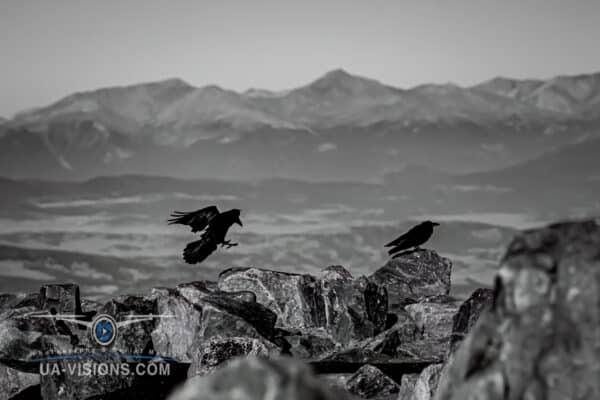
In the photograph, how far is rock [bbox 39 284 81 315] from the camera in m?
16.3

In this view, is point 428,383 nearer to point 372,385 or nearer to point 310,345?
point 372,385

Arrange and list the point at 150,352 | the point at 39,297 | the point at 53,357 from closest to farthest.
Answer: the point at 53,357
the point at 150,352
the point at 39,297

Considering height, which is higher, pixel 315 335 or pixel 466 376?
pixel 466 376

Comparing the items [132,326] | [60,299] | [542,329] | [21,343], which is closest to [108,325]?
[132,326]

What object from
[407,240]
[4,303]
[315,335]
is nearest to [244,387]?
[315,335]

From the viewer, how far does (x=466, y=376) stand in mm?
4566

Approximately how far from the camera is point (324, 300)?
1589 centimetres

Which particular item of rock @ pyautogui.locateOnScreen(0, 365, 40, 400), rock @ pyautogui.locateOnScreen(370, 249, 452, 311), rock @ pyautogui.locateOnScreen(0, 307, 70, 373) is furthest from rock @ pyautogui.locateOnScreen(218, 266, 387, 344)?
rock @ pyautogui.locateOnScreen(0, 365, 40, 400)

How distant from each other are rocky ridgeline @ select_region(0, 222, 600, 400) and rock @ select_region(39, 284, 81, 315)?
0.05 meters

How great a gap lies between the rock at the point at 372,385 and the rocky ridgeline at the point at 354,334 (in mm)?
18

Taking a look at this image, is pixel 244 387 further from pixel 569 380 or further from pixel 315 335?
pixel 315 335

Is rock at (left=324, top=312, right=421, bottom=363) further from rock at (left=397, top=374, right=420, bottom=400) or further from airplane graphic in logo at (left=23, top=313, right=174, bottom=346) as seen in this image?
airplane graphic in logo at (left=23, top=313, right=174, bottom=346)

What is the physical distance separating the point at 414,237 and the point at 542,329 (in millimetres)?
13904

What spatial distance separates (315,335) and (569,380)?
10.8 metres
